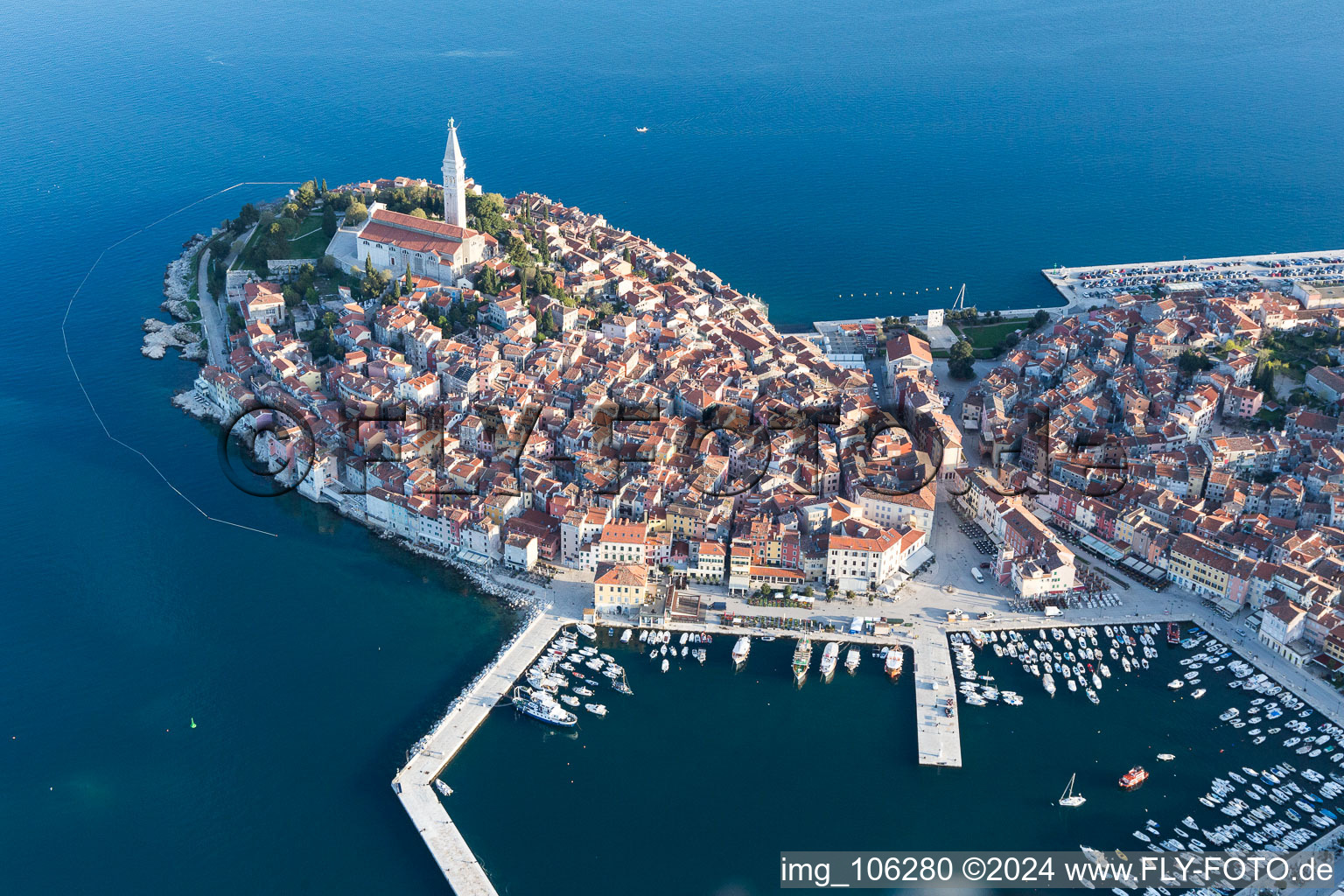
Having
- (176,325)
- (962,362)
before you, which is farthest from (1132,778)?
(176,325)

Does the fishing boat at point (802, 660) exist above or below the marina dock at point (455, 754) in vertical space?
above

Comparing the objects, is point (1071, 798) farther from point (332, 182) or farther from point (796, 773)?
point (332, 182)

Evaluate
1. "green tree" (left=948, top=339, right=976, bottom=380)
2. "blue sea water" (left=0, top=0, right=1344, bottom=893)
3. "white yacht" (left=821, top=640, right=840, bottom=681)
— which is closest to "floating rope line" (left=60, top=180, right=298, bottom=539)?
"blue sea water" (left=0, top=0, right=1344, bottom=893)

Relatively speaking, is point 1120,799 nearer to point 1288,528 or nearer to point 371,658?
point 1288,528

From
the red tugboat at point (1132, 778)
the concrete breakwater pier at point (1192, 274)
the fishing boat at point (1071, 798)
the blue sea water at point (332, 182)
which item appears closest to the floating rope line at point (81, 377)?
the blue sea water at point (332, 182)

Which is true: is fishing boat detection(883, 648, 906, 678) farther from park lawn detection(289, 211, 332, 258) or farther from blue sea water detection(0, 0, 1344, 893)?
park lawn detection(289, 211, 332, 258)

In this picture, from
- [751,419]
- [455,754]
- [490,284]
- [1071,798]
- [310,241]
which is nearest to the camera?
[1071,798]

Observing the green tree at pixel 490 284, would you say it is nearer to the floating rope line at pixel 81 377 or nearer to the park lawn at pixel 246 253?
the park lawn at pixel 246 253

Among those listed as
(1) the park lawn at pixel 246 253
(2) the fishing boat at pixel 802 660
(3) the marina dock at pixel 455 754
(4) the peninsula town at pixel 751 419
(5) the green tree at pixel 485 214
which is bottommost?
(3) the marina dock at pixel 455 754
